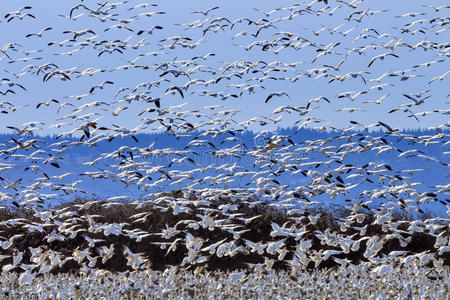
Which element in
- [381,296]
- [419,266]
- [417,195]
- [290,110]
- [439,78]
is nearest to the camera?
[381,296]

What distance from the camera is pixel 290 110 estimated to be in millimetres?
18094

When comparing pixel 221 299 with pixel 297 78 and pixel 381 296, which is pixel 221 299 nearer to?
pixel 381 296

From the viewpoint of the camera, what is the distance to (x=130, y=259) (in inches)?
478

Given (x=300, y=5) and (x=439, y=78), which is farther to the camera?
(x=300, y=5)

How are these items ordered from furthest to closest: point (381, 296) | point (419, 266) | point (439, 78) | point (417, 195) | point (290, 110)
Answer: point (439, 78), point (290, 110), point (417, 195), point (419, 266), point (381, 296)

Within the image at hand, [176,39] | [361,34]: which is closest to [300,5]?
[361,34]

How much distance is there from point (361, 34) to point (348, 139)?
451cm

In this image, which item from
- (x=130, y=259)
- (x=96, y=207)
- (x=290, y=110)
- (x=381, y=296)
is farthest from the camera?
(x=96, y=207)

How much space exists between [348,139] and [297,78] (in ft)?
12.1

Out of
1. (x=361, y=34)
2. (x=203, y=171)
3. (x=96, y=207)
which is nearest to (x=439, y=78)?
(x=361, y=34)

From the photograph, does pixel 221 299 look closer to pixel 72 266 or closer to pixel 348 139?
pixel 72 266

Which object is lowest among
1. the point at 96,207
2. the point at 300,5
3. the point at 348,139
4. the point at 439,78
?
the point at 96,207

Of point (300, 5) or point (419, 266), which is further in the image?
point (300, 5)

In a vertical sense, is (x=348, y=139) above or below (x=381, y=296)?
below
